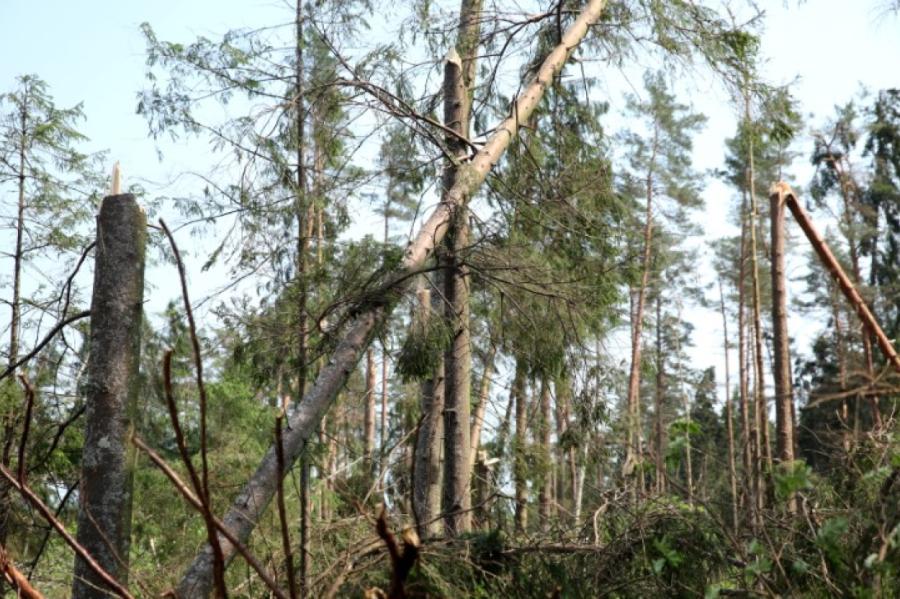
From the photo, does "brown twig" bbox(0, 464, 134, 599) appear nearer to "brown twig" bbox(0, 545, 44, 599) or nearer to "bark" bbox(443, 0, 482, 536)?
"brown twig" bbox(0, 545, 44, 599)

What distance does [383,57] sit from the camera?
8828 millimetres

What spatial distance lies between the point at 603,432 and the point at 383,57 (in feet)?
12.7

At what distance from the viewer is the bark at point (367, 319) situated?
17.8 feet

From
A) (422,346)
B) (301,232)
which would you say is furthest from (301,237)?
(422,346)

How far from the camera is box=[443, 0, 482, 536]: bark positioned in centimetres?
905

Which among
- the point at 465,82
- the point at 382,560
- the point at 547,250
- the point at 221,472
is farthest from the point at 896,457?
the point at 221,472

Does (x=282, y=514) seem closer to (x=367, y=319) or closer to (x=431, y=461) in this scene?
(x=367, y=319)

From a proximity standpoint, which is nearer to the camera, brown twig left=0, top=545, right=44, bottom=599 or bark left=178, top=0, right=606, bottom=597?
brown twig left=0, top=545, right=44, bottom=599

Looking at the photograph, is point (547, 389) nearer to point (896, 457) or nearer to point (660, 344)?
point (896, 457)

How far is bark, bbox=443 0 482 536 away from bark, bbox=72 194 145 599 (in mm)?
4934

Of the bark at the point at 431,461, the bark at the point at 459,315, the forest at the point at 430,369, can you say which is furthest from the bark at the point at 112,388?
the bark at the point at 431,461

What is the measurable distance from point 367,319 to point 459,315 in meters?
2.27

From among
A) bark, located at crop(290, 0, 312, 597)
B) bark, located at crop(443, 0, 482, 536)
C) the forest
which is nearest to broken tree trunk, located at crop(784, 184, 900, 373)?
the forest

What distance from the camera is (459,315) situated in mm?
8906
